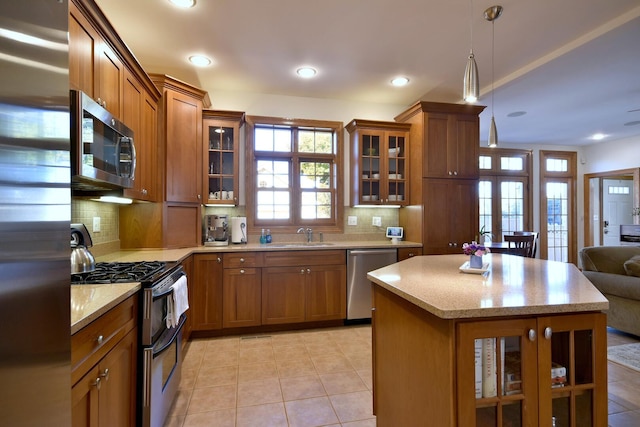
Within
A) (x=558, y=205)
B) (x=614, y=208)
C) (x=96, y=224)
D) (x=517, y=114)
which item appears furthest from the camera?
(x=614, y=208)

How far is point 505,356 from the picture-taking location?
45.5 inches

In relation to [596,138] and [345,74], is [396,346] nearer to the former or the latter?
[345,74]

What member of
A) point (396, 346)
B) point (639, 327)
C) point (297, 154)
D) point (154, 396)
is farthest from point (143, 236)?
point (639, 327)

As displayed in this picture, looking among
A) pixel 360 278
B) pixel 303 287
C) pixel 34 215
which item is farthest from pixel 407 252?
pixel 34 215

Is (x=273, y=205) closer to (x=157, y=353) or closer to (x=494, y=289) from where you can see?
(x=157, y=353)

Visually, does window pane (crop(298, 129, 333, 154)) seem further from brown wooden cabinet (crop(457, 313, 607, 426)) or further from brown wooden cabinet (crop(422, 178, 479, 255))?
brown wooden cabinet (crop(457, 313, 607, 426))

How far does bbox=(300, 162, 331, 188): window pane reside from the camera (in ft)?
13.4

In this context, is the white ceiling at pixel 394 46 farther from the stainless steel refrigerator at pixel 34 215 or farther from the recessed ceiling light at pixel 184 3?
the stainless steel refrigerator at pixel 34 215

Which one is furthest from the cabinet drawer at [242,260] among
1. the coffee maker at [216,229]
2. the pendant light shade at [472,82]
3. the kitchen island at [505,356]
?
the pendant light shade at [472,82]

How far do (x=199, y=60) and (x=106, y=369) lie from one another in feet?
9.32

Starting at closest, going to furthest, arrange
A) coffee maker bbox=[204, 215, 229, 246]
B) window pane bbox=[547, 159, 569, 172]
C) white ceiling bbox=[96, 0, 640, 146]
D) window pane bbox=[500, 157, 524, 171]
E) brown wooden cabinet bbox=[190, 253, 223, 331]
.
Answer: white ceiling bbox=[96, 0, 640, 146] → brown wooden cabinet bbox=[190, 253, 223, 331] → coffee maker bbox=[204, 215, 229, 246] → window pane bbox=[500, 157, 524, 171] → window pane bbox=[547, 159, 569, 172]

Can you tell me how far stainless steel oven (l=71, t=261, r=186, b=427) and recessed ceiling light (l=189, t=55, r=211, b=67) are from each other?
2.11 meters

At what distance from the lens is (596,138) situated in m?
5.99

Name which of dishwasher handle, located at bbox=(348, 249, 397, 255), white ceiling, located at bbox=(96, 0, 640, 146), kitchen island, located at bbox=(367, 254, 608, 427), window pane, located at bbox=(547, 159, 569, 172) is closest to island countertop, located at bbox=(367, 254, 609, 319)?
kitchen island, located at bbox=(367, 254, 608, 427)
